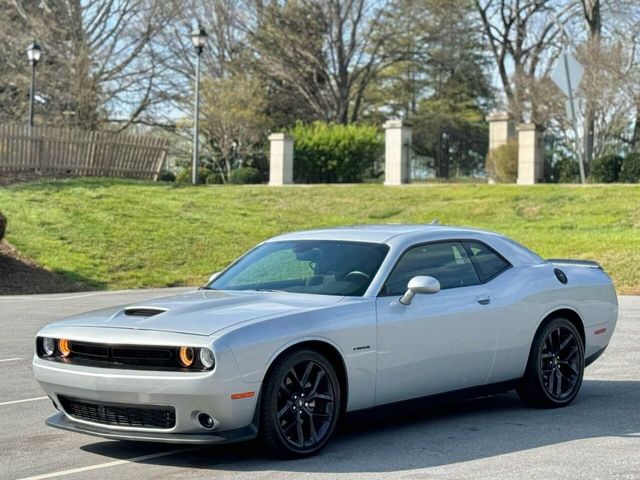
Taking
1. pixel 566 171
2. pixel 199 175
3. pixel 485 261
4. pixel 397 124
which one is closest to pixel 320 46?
pixel 199 175

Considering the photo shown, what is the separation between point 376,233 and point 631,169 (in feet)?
89.7

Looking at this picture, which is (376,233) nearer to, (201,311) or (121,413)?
(201,311)

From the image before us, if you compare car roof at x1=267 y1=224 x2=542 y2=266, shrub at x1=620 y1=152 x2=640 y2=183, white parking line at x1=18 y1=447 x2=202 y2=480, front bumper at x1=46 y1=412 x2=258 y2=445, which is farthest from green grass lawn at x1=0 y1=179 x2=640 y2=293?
front bumper at x1=46 y1=412 x2=258 y2=445

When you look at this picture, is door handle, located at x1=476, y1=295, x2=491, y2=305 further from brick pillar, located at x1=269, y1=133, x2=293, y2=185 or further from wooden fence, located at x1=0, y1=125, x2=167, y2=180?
brick pillar, located at x1=269, y1=133, x2=293, y2=185

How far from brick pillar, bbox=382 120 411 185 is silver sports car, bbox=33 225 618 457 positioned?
28661mm

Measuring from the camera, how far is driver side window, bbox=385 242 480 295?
7855mm

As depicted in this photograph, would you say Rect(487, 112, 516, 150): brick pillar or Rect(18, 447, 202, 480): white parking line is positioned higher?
Rect(487, 112, 516, 150): brick pillar

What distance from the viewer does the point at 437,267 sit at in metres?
8.25

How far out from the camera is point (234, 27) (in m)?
55.2

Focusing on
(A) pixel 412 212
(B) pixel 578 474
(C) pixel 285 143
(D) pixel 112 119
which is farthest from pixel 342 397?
(D) pixel 112 119

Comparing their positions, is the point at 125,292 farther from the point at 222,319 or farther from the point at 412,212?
the point at 222,319

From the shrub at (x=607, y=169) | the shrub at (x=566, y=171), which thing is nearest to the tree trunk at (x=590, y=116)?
the shrub at (x=566, y=171)

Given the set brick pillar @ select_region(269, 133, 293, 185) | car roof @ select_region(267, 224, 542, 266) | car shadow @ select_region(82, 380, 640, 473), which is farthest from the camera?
brick pillar @ select_region(269, 133, 293, 185)

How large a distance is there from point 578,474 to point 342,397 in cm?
163
